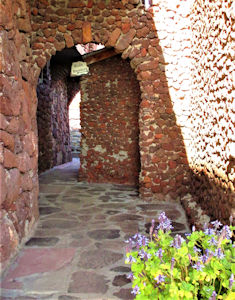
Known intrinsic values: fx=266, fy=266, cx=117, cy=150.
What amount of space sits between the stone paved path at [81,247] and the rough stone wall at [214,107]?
70 cm

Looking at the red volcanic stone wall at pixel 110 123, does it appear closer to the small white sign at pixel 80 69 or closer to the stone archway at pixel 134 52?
the small white sign at pixel 80 69

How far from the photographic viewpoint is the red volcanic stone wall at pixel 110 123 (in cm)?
585

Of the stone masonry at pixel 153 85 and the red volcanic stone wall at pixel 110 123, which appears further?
the red volcanic stone wall at pixel 110 123

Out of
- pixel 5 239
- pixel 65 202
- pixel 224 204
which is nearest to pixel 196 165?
pixel 224 204

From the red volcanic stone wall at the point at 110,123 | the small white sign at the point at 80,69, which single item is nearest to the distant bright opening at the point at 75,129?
the red volcanic stone wall at the point at 110,123

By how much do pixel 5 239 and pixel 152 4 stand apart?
13.4ft

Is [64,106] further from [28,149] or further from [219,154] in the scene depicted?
[219,154]

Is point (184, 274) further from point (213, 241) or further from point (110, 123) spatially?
point (110, 123)

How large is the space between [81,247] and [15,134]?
1.26 metres

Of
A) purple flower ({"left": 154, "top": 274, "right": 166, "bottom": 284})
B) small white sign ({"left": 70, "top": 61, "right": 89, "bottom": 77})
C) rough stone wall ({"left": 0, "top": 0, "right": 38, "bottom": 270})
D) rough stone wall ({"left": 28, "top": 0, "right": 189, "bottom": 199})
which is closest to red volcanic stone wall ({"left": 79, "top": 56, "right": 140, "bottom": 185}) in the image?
small white sign ({"left": 70, "top": 61, "right": 89, "bottom": 77})

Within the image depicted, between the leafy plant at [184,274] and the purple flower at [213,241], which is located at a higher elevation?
the purple flower at [213,241]

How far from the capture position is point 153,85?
4.41 m

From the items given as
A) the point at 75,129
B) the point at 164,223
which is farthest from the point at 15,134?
the point at 75,129

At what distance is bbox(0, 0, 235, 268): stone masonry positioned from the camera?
234 centimetres
